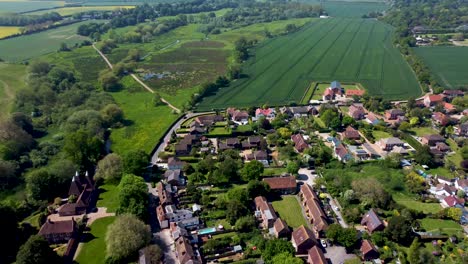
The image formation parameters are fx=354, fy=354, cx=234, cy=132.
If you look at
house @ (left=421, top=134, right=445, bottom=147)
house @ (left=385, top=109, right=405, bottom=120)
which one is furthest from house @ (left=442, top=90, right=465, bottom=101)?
house @ (left=421, top=134, right=445, bottom=147)

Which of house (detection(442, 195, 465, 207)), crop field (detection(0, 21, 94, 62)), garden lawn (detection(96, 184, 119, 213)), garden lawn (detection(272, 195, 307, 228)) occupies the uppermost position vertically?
crop field (detection(0, 21, 94, 62))

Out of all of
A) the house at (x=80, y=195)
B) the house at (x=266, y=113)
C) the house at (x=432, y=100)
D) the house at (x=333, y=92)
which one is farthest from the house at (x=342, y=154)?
the house at (x=80, y=195)

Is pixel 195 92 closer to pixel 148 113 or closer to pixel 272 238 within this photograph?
pixel 148 113

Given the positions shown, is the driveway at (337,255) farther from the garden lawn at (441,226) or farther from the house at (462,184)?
the house at (462,184)

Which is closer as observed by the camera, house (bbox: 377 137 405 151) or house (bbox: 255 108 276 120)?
house (bbox: 377 137 405 151)

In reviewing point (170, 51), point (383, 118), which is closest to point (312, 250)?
point (383, 118)

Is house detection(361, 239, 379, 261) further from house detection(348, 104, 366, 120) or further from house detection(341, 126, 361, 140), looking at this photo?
house detection(348, 104, 366, 120)
